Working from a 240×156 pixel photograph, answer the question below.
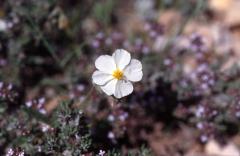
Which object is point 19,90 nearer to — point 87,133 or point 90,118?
point 90,118

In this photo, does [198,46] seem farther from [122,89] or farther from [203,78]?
[122,89]

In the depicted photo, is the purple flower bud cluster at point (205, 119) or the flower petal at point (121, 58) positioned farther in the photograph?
the purple flower bud cluster at point (205, 119)

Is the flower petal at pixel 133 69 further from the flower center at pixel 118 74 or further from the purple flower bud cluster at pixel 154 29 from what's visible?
the purple flower bud cluster at pixel 154 29

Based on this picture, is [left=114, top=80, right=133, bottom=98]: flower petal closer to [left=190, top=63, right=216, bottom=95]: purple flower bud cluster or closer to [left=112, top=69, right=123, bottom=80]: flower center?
[left=112, top=69, right=123, bottom=80]: flower center

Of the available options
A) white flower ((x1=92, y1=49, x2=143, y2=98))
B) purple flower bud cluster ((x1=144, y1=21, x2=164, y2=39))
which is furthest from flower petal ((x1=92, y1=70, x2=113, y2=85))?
purple flower bud cluster ((x1=144, y1=21, x2=164, y2=39))

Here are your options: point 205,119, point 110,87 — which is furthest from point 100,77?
point 205,119

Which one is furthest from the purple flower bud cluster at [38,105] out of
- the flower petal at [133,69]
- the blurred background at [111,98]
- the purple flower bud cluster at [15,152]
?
the flower petal at [133,69]

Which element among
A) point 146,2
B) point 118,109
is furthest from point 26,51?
point 146,2
